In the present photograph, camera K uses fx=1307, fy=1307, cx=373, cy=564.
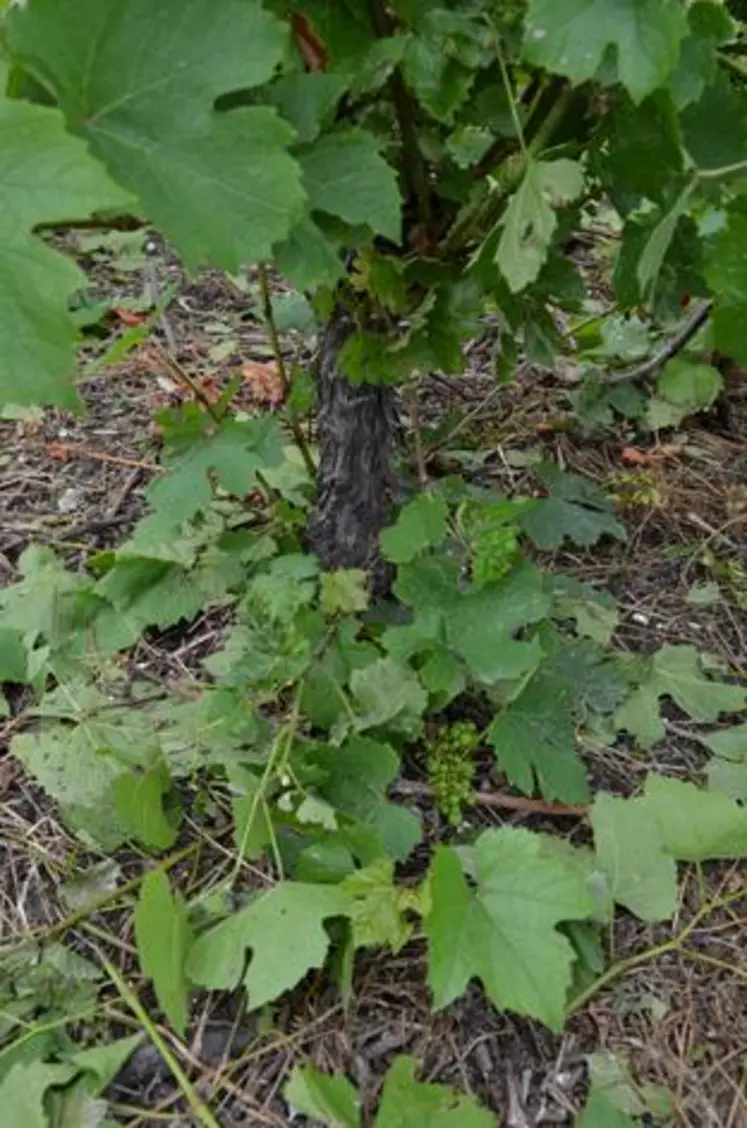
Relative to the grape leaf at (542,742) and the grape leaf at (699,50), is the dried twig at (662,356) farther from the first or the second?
the grape leaf at (699,50)

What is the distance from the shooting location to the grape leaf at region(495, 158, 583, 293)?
1.17 meters

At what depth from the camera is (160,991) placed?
1.27m

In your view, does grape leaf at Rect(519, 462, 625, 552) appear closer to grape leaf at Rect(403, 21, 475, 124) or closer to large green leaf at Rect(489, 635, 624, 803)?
Result: large green leaf at Rect(489, 635, 624, 803)

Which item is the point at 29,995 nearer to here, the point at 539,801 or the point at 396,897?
the point at 396,897

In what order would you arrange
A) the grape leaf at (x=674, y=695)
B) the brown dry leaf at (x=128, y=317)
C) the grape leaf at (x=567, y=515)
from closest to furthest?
the grape leaf at (x=674, y=695) → the grape leaf at (x=567, y=515) → the brown dry leaf at (x=128, y=317)

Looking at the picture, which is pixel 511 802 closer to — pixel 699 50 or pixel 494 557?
pixel 494 557

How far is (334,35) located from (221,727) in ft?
2.50

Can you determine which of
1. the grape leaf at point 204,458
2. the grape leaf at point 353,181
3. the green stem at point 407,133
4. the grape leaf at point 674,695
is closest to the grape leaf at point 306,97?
the grape leaf at point 353,181

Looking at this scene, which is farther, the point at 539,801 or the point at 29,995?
the point at 539,801

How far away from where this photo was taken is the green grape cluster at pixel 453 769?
1509 mm

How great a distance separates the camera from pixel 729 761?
1595mm

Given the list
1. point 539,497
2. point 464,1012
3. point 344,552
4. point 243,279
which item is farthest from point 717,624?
point 243,279

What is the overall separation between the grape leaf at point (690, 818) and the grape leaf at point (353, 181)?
0.67 meters

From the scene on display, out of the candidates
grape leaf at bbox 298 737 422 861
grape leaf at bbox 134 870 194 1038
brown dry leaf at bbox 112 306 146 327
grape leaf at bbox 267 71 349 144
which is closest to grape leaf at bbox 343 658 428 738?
grape leaf at bbox 298 737 422 861
